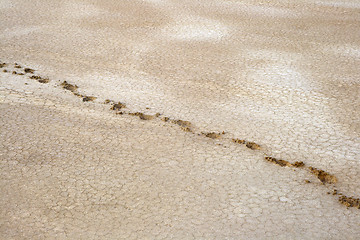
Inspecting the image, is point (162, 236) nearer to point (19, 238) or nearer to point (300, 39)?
point (19, 238)

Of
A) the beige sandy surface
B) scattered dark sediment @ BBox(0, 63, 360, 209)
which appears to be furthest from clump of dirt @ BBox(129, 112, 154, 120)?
the beige sandy surface

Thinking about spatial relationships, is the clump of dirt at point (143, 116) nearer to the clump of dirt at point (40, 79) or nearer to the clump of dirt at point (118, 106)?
the clump of dirt at point (118, 106)

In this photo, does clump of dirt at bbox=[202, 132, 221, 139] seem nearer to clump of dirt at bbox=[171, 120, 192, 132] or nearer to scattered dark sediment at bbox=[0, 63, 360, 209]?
scattered dark sediment at bbox=[0, 63, 360, 209]

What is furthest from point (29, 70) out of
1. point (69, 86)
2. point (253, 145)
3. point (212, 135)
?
point (253, 145)

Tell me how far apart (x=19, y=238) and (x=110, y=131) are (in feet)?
5.61

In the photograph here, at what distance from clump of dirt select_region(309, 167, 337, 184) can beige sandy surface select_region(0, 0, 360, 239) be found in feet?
0.20

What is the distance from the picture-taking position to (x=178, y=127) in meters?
4.83

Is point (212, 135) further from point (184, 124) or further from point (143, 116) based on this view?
point (143, 116)

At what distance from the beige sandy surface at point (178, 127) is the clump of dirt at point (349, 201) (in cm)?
7

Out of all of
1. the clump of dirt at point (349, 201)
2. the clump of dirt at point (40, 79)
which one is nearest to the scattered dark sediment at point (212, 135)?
the clump of dirt at point (349, 201)

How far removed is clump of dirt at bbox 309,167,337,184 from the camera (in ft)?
13.0

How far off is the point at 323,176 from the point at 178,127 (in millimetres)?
1650

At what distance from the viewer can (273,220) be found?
136 inches

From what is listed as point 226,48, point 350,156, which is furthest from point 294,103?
point 226,48
